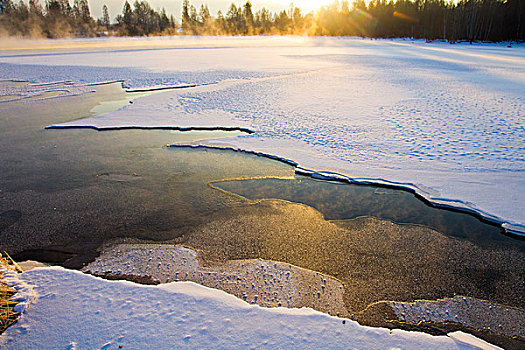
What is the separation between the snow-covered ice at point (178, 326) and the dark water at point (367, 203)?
1852 millimetres

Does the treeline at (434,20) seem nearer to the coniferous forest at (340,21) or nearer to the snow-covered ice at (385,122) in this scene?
the coniferous forest at (340,21)

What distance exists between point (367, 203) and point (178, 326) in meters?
3.11

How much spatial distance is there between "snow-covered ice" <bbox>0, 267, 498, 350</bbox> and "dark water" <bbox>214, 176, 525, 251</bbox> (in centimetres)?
185

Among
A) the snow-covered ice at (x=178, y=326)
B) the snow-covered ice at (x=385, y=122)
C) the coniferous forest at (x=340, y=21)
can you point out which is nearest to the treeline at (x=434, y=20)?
the coniferous forest at (x=340, y=21)

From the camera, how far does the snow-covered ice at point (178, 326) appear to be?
209 cm

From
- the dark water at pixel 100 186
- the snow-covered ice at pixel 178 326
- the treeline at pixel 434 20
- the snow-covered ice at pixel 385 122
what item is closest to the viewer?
the snow-covered ice at pixel 178 326

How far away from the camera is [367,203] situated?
4391 millimetres

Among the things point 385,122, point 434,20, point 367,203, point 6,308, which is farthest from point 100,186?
point 434,20

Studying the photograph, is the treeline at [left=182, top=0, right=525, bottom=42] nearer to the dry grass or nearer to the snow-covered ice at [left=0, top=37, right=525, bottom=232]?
the snow-covered ice at [left=0, top=37, right=525, bottom=232]

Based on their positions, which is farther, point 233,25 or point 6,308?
point 233,25

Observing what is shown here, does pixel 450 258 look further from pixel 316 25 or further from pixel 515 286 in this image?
pixel 316 25

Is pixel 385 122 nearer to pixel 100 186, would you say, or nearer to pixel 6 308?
pixel 100 186

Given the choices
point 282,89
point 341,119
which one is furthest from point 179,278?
point 282,89

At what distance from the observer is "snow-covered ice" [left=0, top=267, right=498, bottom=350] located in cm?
209
